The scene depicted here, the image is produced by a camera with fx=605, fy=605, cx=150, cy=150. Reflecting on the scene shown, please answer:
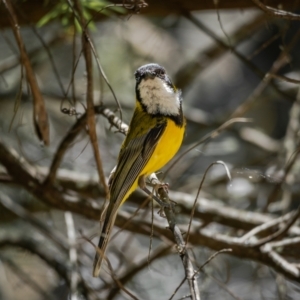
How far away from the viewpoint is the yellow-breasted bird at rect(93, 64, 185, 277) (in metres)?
3.16

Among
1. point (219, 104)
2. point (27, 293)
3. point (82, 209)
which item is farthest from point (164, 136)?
point (219, 104)

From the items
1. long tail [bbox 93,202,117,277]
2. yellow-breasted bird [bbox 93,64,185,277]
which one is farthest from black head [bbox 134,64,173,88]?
long tail [bbox 93,202,117,277]

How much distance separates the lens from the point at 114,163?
201 inches

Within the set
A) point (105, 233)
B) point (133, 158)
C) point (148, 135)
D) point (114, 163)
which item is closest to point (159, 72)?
point (148, 135)

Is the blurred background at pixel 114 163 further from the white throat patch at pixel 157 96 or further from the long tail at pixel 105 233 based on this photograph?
the long tail at pixel 105 233

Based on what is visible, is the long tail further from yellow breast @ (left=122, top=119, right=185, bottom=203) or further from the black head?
the black head

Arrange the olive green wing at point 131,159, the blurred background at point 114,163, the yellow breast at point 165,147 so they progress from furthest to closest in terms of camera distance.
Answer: the blurred background at point 114,163
the yellow breast at point 165,147
the olive green wing at point 131,159

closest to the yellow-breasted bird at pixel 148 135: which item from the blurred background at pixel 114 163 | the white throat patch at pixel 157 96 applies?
the white throat patch at pixel 157 96

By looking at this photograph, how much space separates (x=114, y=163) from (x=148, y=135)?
75.7 inches

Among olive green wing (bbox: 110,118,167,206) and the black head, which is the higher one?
the black head

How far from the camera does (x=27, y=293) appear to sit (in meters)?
5.54

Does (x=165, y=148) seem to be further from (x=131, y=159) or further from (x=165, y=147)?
(x=131, y=159)

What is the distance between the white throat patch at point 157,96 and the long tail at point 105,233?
638 millimetres

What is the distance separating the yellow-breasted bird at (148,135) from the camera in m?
3.16
